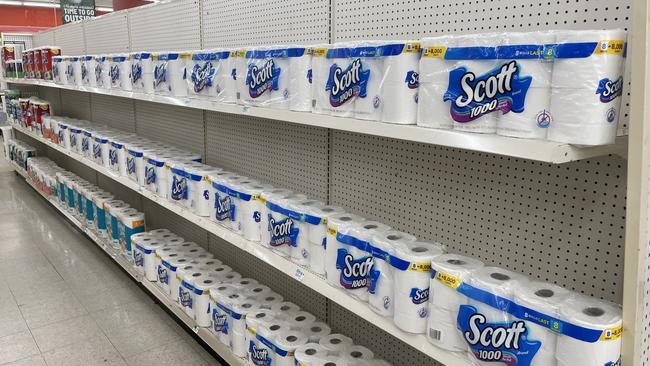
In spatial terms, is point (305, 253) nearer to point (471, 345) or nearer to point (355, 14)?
point (471, 345)

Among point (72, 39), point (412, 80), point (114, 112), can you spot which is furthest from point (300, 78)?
point (72, 39)

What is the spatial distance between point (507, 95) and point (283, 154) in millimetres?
1566

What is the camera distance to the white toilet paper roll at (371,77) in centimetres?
156

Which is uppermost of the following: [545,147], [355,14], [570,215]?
[355,14]

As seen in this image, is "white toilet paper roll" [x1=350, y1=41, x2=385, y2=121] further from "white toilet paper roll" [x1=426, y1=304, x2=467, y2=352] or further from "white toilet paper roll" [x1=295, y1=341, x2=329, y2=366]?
"white toilet paper roll" [x1=295, y1=341, x2=329, y2=366]

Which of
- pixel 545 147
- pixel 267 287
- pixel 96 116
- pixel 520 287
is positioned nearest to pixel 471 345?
pixel 520 287

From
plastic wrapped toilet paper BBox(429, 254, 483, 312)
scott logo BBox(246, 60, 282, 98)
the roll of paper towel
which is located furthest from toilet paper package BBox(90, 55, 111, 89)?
plastic wrapped toilet paper BBox(429, 254, 483, 312)

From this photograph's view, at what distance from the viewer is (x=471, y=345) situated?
1.36 meters

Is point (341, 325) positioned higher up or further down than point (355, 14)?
further down

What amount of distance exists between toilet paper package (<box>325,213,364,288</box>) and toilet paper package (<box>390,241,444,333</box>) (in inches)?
6.0

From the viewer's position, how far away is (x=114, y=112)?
15.8 ft

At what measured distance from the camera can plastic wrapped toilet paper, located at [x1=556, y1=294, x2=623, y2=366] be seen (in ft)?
3.60

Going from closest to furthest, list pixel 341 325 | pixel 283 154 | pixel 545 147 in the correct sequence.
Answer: pixel 545 147, pixel 341 325, pixel 283 154

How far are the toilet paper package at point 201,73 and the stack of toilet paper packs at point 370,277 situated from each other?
1.42 feet
